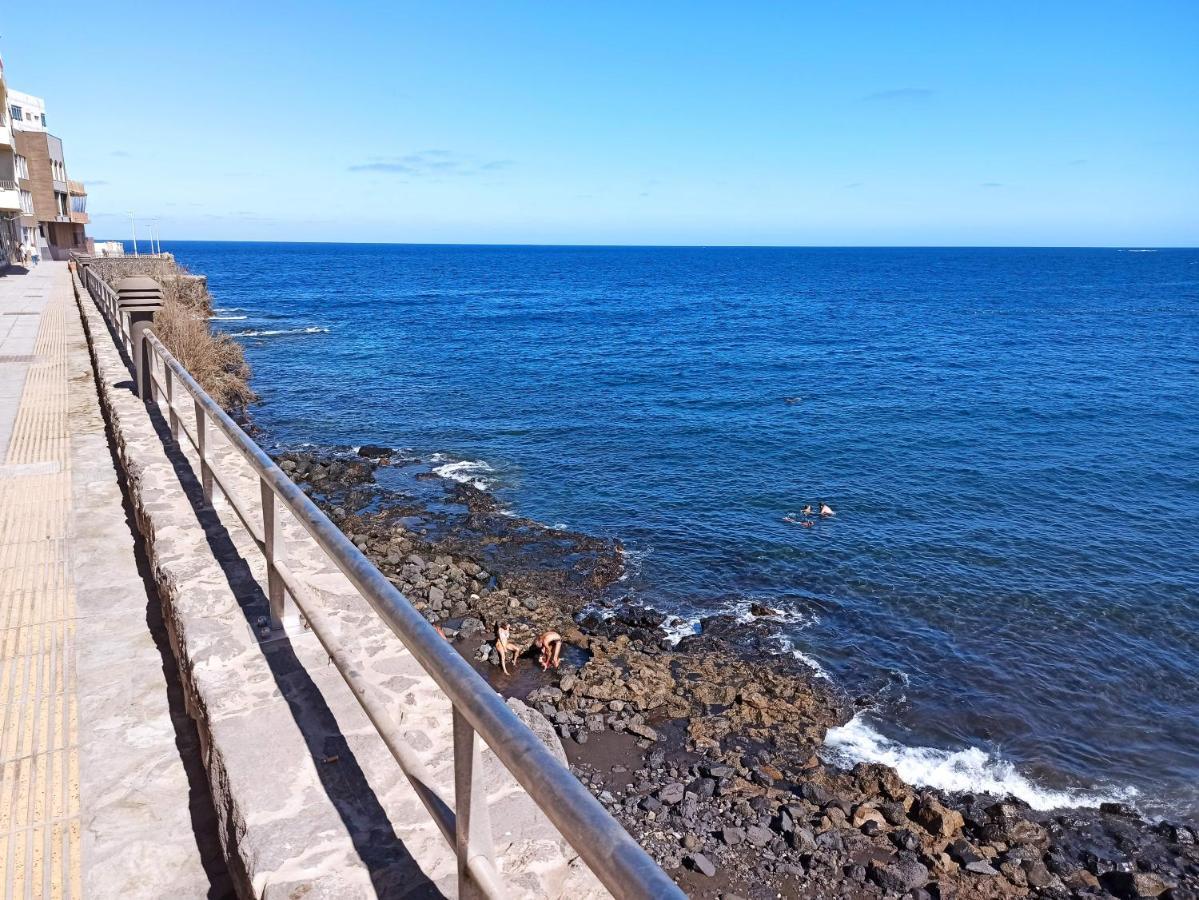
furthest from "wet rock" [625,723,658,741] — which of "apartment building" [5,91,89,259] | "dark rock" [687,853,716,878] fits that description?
"apartment building" [5,91,89,259]

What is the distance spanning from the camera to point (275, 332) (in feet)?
185

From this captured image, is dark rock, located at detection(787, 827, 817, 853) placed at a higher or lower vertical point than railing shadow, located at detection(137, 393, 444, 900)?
lower

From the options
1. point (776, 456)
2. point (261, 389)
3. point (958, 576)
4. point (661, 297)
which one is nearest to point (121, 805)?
point (958, 576)

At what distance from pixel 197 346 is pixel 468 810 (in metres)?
28.9

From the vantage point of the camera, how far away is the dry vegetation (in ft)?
85.6

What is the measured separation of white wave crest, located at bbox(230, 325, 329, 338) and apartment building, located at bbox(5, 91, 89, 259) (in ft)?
56.1

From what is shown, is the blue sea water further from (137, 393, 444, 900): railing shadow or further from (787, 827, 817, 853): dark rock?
(137, 393, 444, 900): railing shadow

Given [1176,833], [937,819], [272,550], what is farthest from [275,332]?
[272,550]

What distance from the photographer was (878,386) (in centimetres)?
3941

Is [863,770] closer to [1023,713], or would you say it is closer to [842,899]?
[842,899]

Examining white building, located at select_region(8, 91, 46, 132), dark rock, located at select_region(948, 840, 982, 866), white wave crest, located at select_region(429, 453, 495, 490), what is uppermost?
white building, located at select_region(8, 91, 46, 132)

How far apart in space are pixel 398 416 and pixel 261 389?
843 cm

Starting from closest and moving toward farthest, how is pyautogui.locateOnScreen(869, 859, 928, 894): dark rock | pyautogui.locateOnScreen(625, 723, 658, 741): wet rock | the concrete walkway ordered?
the concrete walkway → pyautogui.locateOnScreen(869, 859, 928, 894): dark rock → pyautogui.locateOnScreen(625, 723, 658, 741): wet rock

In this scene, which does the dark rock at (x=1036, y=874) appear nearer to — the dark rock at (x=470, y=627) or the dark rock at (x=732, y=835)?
the dark rock at (x=732, y=835)
